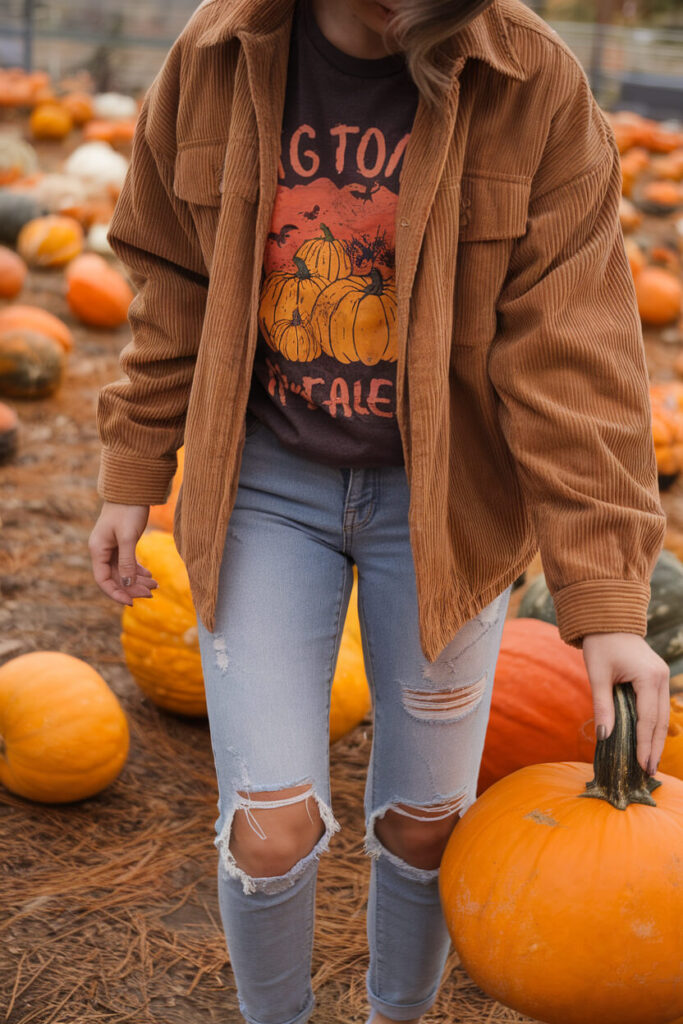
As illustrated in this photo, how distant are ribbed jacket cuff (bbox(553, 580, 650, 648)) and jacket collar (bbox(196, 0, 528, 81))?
74cm

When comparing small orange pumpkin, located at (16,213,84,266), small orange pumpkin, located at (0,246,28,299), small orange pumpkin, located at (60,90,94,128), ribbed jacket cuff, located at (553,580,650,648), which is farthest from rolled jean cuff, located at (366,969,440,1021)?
small orange pumpkin, located at (60,90,94,128)

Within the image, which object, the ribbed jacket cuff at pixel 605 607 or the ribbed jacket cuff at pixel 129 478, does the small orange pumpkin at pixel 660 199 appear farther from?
the ribbed jacket cuff at pixel 605 607

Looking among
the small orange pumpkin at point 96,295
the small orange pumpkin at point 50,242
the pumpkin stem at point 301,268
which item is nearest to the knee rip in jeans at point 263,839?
the pumpkin stem at point 301,268

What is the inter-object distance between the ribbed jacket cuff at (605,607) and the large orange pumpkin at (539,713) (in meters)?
1.06

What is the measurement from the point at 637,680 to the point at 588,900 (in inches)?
14.1

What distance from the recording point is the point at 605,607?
1.57 meters

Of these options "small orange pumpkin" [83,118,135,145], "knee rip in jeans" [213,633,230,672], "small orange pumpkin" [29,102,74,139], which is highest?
"knee rip in jeans" [213,633,230,672]

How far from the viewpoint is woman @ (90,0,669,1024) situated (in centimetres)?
160

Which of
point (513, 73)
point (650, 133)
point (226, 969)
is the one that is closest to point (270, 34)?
point (513, 73)

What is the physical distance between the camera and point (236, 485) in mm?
1725

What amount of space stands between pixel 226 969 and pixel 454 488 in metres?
1.24

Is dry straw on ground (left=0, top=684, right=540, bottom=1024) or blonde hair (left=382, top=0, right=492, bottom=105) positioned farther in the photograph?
dry straw on ground (left=0, top=684, right=540, bottom=1024)

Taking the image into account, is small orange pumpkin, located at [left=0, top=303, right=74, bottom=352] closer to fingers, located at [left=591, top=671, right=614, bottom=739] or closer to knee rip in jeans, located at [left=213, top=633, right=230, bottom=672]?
knee rip in jeans, located at [left=213, top=633, right=230, bottom=672]

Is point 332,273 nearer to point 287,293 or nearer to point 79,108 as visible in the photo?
point 287,293
